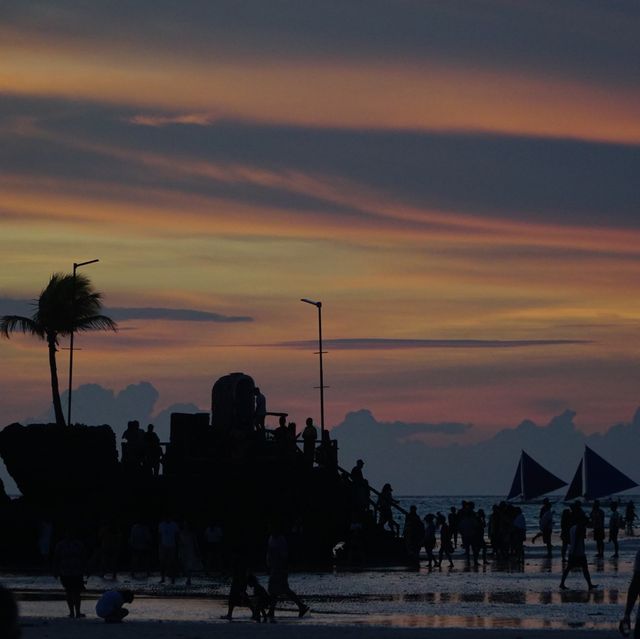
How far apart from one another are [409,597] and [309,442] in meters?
16.5

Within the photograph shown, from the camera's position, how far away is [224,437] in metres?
49.5

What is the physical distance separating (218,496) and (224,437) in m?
2.41

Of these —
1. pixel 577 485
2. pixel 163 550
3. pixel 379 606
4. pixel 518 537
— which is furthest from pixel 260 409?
pixel 577 485

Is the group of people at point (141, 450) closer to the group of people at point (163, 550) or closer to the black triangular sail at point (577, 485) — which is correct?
the group of people at point (163, 550)

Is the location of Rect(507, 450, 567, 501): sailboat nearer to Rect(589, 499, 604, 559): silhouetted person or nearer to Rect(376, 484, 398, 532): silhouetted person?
Rect(589, 499, 604, 559): silhouetted person

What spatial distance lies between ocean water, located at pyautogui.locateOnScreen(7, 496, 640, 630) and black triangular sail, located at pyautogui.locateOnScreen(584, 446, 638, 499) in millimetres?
52155

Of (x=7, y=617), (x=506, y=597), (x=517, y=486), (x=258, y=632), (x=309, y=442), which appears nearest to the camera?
(x=7, y=617)

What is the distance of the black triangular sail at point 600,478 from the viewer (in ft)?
321

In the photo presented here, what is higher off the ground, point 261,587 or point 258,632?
point 261,587

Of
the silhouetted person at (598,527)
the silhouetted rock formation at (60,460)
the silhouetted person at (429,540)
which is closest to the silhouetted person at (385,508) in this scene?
the silhouetted person at (429,540)

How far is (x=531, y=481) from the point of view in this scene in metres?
112

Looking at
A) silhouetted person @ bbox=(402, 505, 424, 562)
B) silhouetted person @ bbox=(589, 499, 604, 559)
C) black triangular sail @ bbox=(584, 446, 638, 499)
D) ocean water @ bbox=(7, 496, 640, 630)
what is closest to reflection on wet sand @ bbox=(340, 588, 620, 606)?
ocean water @ bbox=(7, 496, 640, 630)

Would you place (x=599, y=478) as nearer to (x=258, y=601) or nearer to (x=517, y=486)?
(x=517, y=486)

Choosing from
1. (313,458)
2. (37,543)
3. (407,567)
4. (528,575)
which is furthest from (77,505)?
(528,575)
